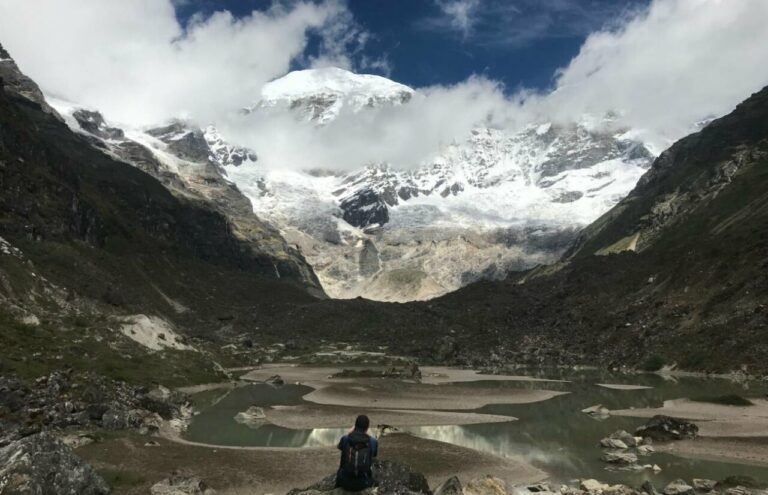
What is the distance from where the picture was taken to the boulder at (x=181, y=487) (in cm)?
2848

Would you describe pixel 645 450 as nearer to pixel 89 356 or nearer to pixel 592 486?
pixel 592 486

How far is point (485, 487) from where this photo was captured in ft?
88.7

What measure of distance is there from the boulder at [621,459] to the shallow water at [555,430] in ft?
2.01

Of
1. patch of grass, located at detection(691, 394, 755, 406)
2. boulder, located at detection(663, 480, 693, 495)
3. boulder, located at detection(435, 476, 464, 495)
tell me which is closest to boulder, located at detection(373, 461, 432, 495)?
boulder, located at detection(435, 476, 464, 495)

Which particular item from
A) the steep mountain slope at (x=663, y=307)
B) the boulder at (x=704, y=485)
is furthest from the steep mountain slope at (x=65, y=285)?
the steep mountain slope at (x=663, y=307)

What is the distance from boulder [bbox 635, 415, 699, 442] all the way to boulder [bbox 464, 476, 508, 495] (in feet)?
63.7

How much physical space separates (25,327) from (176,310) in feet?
446

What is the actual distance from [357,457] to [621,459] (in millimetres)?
23408

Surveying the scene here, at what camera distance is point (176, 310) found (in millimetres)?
192625

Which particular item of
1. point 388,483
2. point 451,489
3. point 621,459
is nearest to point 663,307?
point 621,459

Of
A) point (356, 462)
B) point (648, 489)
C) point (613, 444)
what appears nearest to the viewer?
point (356, 462)

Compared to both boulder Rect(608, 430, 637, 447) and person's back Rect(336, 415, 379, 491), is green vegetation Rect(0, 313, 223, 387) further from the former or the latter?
boulder Rect(608, 430, 637, 447)

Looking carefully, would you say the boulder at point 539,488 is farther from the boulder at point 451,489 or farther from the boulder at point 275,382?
the boulder at point 275,382

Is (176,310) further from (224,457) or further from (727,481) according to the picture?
(727,481)
